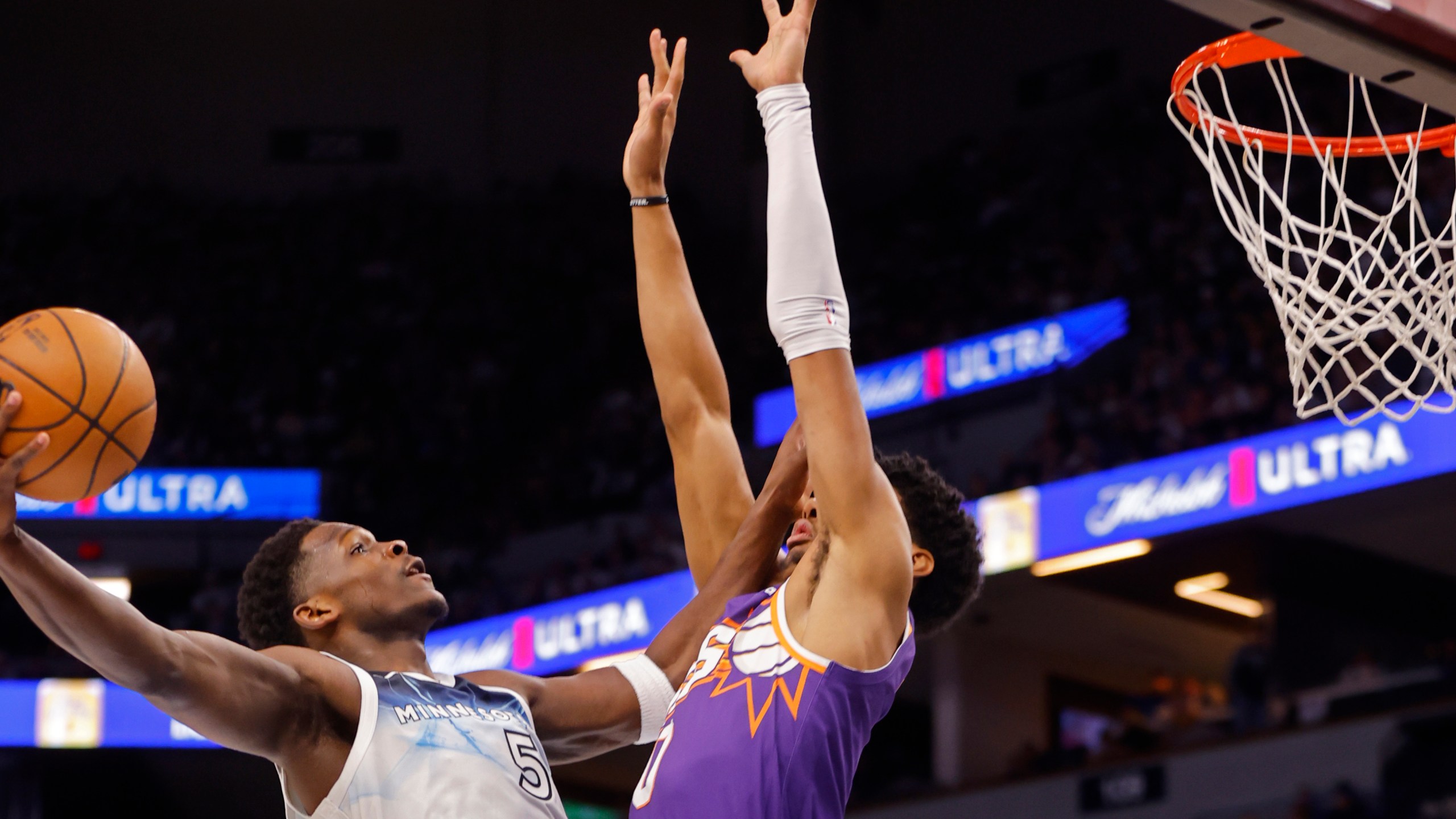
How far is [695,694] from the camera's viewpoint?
2775 millimetres

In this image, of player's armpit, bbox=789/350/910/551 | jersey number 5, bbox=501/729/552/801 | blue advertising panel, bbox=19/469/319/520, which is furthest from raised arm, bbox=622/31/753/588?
blue advertising panel, bbox=19/469/319/520

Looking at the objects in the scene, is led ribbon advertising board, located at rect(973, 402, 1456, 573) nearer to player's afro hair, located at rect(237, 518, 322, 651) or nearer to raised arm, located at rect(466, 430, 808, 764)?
raised arm, located at rect(466, 430, 808, 764)

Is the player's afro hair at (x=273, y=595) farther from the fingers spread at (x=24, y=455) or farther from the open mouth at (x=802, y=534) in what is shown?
the open mouth at (x=802, y=534)

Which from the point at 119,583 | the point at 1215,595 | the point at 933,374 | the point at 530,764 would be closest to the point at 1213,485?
the point at 1215,595

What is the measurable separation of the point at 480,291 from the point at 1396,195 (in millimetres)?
12986

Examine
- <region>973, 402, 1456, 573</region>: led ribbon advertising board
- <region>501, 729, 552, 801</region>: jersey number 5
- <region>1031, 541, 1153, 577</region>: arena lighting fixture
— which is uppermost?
<region>973, 402, 1456, 573</region>: led ribbon advertising board

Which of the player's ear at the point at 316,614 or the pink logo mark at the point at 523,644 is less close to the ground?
the pink logo mark at the point at 523,644

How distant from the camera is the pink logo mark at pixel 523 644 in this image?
12.6 meters

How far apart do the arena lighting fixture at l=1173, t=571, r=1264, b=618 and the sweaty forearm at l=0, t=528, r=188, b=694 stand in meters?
9.80

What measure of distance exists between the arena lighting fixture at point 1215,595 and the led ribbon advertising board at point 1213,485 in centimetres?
179

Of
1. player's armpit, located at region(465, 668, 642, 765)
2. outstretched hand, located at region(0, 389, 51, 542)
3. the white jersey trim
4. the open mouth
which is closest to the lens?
outstretched hand, located at region(0, 389, 51, 542)

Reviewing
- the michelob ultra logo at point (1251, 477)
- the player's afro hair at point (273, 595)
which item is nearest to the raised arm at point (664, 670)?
the player's afro hair at point (273, 595)

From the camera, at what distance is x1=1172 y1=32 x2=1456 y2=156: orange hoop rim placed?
3.60 m

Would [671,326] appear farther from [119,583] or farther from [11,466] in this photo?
[119,583]
